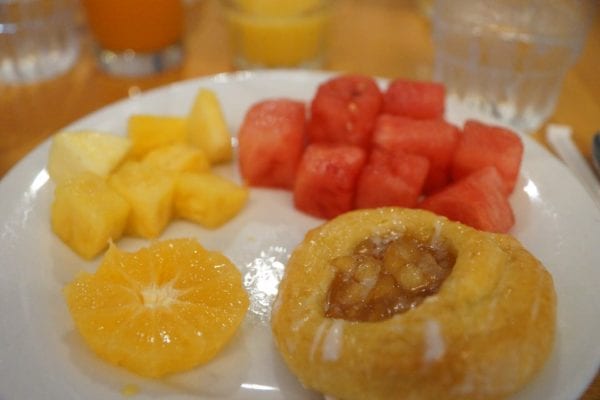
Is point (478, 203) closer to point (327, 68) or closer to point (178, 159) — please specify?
point (178, 159)

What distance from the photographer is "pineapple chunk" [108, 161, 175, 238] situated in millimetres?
1347

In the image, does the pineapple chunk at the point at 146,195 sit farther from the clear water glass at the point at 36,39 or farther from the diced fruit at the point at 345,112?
the clear water glass at the point at 36,39

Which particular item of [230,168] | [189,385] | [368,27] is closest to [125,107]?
[230,168]

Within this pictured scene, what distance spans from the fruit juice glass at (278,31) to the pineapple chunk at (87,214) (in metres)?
0.95

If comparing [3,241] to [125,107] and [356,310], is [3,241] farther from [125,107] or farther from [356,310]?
[356,310]

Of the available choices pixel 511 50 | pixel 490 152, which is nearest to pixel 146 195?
pixel 490 152

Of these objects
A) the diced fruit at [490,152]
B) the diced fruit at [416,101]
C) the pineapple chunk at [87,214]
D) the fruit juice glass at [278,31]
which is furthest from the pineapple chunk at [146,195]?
the fruit juice glass at [278,31]

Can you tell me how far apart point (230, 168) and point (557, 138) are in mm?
967

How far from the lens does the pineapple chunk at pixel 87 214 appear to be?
1.27 m

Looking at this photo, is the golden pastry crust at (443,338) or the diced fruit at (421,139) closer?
the golden pastry crust at (443,338)

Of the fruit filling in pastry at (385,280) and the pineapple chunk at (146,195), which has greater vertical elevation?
the fruit filling in pastry at (385,280)

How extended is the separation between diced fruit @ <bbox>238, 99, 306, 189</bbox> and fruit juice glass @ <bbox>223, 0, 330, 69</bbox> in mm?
563

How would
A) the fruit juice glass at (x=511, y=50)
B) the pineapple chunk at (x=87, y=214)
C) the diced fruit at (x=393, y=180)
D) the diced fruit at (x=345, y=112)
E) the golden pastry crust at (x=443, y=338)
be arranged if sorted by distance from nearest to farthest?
the golden pastry crust at (x=443, y=338) < the pineapple chunk at (x=87, y=214) < the diced fruit at (x=393, y=180) < the diced fruit at (x=345, y=112) < the fruit juice glass at (x=511, y=50)

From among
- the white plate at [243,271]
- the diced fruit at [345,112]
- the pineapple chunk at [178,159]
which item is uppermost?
the diced fruit at [345,112]
